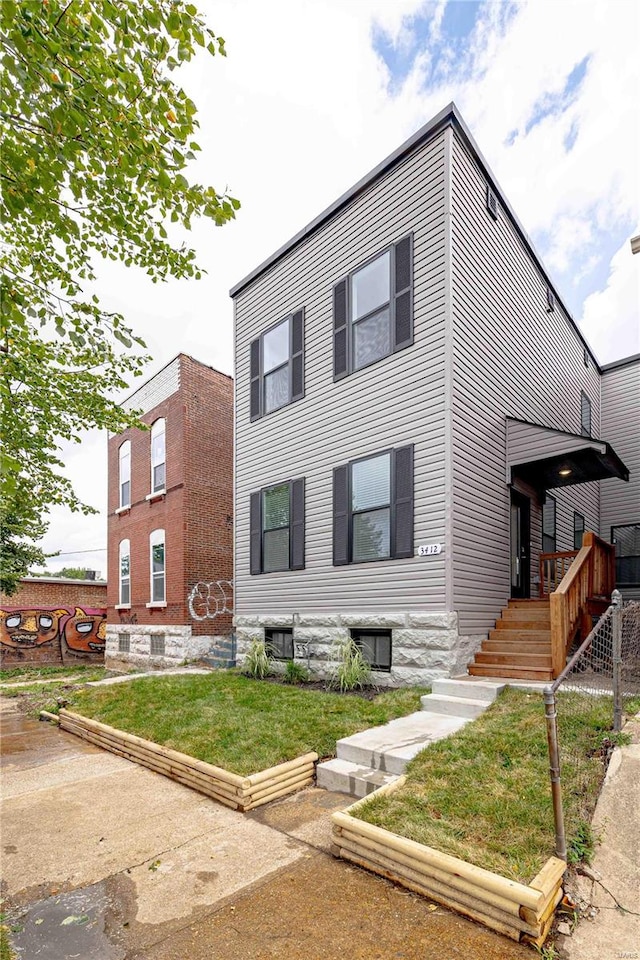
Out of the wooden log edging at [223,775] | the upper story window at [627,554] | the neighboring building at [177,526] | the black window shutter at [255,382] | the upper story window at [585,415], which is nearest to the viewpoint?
the wooden log edging at [223,775]

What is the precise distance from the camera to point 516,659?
739cm

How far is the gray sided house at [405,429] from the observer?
800cm

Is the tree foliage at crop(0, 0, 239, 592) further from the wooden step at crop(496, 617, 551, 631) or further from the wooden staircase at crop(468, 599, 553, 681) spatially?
the wooden step at crop(496, 617, 551, 631)

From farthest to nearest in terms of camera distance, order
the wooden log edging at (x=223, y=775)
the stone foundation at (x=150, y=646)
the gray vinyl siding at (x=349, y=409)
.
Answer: the stone foundation at (x=150, y=646)
the gray vinyl siding at (x=349, y=409)
the wooden log edging at (x=223, y=775)

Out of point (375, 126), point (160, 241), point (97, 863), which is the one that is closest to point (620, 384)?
point (375, 126)

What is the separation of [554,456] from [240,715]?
606 cm

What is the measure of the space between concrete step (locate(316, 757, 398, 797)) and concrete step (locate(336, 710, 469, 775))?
7 cm

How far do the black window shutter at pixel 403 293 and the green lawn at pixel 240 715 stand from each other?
18.0 feet

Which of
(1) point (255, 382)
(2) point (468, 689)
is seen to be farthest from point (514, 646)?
(1) point (255, 382)

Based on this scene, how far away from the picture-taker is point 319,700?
7359 mm

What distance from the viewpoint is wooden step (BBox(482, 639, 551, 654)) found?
7.43 metres

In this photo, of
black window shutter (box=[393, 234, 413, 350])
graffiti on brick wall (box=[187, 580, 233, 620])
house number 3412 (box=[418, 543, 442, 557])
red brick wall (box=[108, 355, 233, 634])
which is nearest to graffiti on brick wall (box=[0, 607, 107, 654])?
red brick wall (box=[108, 355, 233, 634])

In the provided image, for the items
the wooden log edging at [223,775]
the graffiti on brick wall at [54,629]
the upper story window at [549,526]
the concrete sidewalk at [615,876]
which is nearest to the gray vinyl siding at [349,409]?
the wooden log edging at [223,775]

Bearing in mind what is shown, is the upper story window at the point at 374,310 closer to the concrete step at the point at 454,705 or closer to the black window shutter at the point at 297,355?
the black window shutter at the point at 297,355
